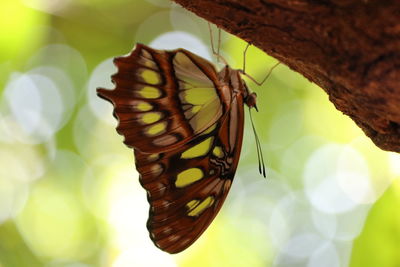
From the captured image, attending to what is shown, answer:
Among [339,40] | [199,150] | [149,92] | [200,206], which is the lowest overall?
[200,206]

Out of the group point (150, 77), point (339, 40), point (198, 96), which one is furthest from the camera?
point (198, 96)

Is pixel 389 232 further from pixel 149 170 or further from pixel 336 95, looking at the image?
pixel 336 95

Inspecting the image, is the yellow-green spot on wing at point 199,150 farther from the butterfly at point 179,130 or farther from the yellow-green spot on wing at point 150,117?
the yellow-green spot on wing at point 150,117

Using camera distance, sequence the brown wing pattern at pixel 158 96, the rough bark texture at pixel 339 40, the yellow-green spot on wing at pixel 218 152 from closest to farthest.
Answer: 1. the rough bark texture at pixel 339 40
2. the brown wing pattern at pixel 158 96
3. the yellow-green spot on wing at pixel 218 152

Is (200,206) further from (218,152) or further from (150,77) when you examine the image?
(150,77)

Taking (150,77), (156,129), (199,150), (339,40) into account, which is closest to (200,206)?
(199,150)

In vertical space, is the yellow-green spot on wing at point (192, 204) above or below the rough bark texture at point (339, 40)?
below

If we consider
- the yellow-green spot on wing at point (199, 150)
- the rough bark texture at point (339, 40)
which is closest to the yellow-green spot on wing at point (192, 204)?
the yellow-green spot on wing at point (199, 150)
